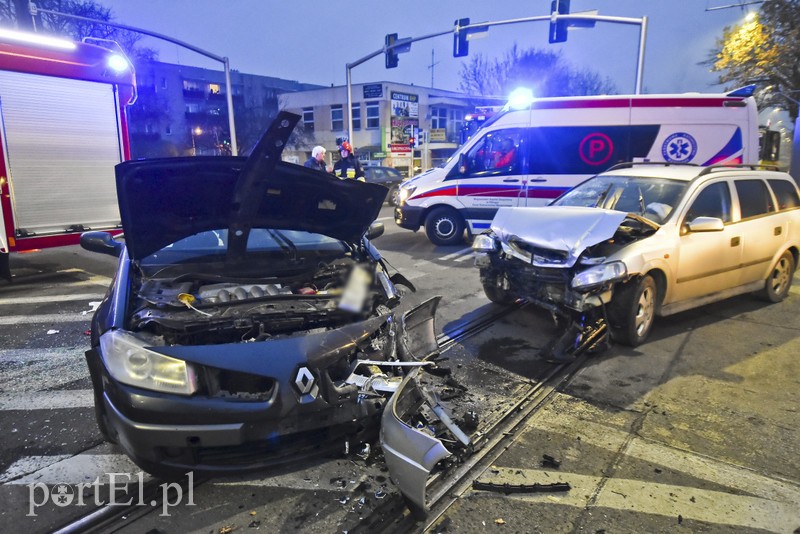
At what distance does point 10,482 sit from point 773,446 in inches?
186

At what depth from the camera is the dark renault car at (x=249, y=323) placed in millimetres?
2436

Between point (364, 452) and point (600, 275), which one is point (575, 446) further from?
point (600, 275)

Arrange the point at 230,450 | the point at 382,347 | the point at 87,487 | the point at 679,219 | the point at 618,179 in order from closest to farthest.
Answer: the point at 230,450
the point at 87,487
the point at 382,347
the point at 679,219
the point at 618,179

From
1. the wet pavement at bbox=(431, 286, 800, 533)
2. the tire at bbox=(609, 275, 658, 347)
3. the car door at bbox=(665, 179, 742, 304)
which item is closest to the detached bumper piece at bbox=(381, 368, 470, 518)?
the wet pavement at bbox=(431, 286, 800, 533)

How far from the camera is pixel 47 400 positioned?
154 inches

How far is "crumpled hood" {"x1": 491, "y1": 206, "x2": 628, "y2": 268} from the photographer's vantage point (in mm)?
4680

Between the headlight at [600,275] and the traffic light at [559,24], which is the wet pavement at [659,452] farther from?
the traffic light at [559,24]

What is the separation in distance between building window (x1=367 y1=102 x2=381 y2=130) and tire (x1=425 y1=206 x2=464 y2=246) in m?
31.3

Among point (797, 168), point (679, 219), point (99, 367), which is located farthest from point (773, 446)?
point (797, 168)

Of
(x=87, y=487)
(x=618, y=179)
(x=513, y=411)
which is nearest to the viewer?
Answer: (x=87, y=487)

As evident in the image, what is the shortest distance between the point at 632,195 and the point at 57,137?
28.4ft

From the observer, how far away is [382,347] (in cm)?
305

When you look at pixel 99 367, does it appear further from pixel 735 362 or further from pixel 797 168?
pixel 797 168

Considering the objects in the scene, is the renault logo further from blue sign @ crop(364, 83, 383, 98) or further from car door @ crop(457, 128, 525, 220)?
blue sign @ crop(364, 83, 383, 98)
